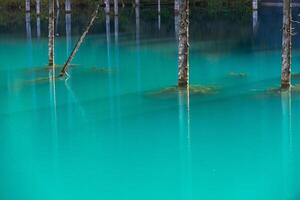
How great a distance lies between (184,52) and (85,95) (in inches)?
127

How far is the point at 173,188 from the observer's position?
10.7 metres

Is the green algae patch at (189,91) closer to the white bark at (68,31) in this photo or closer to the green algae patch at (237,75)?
the green algae patch at (237,75)

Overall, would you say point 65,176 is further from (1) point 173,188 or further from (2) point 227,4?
(2) point 227,4

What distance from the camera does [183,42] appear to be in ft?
59.3

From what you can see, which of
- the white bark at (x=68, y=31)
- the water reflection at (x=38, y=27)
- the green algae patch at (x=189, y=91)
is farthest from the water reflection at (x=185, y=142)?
the water reflection at (x=38, y=27)

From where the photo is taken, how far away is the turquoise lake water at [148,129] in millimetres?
10898

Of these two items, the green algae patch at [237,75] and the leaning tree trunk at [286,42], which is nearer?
the leaning tree trunk at [286,42]

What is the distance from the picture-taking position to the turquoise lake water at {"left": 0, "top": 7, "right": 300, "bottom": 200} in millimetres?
10898

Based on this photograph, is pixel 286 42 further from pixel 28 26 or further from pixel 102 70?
pixel 28 26

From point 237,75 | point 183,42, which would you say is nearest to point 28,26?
point 237,75

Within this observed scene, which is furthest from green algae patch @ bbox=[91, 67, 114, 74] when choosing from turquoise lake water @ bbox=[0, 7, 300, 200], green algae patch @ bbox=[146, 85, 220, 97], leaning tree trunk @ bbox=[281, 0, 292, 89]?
leaning tree trunk @ bbox=[281, 0, 292, 89]

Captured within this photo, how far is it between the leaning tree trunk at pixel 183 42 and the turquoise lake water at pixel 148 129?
0.73 meters

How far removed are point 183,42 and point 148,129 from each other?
4267 millimetres

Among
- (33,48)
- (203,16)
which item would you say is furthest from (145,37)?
(203,16)
